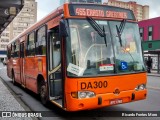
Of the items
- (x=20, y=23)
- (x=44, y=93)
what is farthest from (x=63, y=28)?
(x=20, y=23)

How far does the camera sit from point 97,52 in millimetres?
7516

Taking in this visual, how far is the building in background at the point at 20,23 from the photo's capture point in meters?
125

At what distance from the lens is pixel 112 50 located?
769 centimetres

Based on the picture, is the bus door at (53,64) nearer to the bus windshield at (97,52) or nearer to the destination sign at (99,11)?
the destination sign at (99,11)

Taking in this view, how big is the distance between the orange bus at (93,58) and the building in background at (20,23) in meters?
118

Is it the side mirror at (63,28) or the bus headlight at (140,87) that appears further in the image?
the bus headlight at (140,87)

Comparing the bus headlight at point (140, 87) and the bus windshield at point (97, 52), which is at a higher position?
the bus windshield at point (97, 52)

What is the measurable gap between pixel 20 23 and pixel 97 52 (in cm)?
12237

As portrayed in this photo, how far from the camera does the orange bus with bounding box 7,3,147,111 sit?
7.21 m

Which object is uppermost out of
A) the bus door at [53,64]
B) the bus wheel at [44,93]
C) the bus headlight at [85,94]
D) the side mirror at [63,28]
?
the side mirror at [63,28]

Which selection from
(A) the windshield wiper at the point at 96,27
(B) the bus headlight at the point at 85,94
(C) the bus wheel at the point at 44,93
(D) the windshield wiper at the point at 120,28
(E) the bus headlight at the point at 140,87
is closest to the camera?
(B) the bus headlight at the point at 85,94

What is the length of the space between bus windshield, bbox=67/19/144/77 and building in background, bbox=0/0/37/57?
119 metres

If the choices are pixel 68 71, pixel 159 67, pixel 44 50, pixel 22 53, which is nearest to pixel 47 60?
pixel 44 50

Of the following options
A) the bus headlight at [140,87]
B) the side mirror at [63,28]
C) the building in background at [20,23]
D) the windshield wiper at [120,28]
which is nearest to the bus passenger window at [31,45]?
the side mirror at [63,28]
